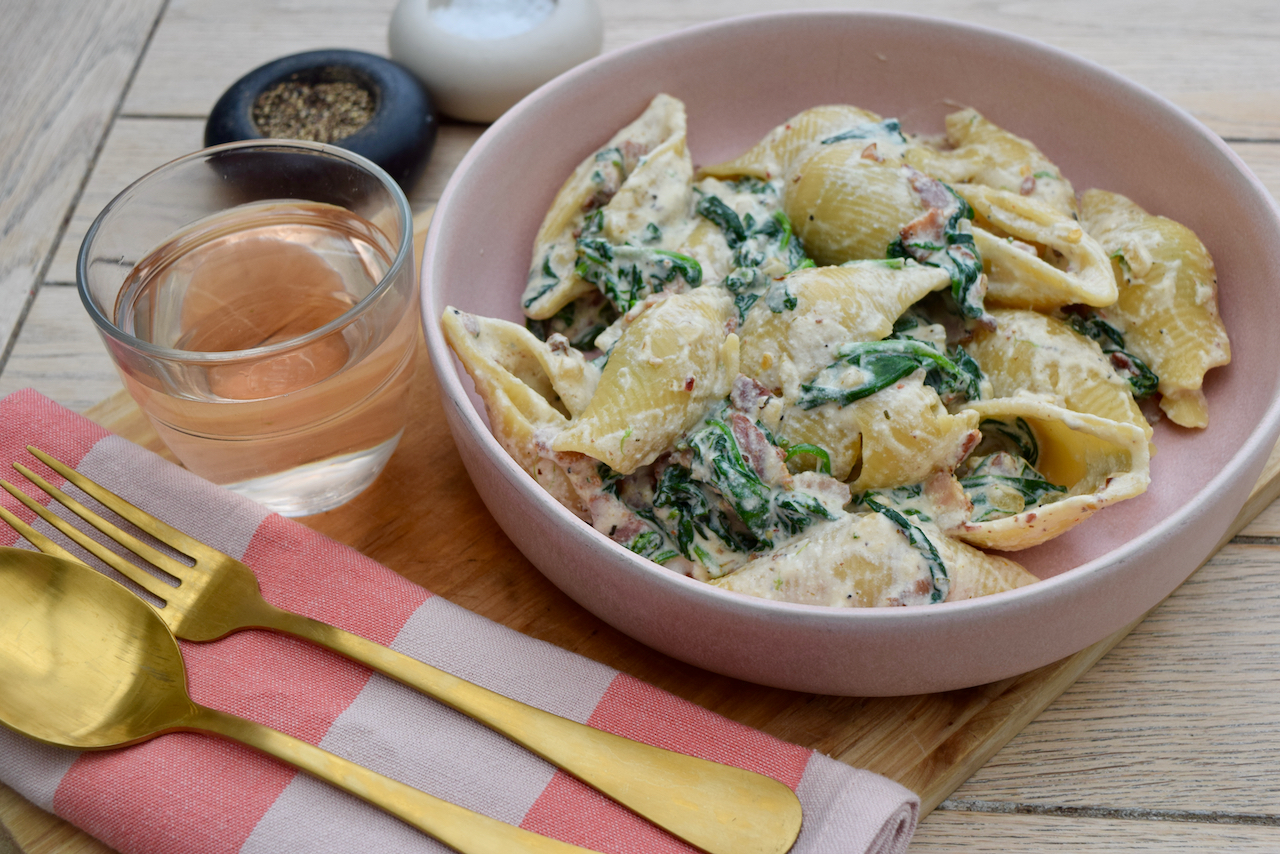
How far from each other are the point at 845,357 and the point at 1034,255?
0.29m

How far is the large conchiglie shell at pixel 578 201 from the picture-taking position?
1.28 m

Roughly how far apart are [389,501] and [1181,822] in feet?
2.93

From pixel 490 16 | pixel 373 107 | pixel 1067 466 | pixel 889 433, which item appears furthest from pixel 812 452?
pixel 490 16

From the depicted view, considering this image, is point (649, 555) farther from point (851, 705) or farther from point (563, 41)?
point (563, 41)

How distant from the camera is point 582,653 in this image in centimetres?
109

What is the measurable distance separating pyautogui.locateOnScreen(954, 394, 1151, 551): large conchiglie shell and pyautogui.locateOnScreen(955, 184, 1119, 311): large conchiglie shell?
144 mm

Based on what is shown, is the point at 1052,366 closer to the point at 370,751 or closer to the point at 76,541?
the point at 370,751

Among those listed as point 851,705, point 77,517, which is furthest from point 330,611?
point 851,705

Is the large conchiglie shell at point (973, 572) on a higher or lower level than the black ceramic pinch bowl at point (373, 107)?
higher

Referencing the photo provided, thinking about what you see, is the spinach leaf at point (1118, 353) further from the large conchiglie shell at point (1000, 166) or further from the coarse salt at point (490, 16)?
the coarse salt at point (490, 16)

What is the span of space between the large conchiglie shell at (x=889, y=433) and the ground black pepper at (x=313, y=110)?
104 centimetres

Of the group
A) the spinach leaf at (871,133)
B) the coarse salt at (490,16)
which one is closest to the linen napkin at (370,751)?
the spinach leaf at (871,133)

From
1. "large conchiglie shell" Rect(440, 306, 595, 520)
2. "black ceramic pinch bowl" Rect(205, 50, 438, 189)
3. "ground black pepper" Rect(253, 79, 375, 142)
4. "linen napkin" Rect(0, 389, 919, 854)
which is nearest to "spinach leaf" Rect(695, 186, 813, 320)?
"large conchiglie shell" Rect(440, 306, 595, 520)

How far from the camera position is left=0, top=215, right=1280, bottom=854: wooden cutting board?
101 cm
